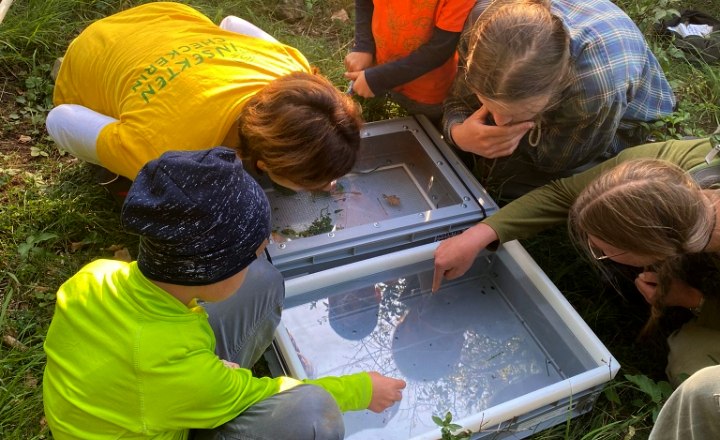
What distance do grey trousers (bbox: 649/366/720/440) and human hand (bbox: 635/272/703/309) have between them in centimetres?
69

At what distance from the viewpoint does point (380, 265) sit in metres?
1.86

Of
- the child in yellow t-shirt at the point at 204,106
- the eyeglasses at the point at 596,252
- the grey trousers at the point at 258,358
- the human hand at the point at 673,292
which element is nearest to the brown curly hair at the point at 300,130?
the child in yellow t-shirt at the point at 204,106

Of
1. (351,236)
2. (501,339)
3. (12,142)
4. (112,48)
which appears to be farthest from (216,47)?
(501,339)

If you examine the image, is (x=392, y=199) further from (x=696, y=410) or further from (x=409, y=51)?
(x=696, y=410)

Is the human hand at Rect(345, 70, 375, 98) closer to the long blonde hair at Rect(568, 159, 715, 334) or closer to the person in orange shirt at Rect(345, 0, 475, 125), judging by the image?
the person in orange shirt at Rect(345, 0, 475, 125)

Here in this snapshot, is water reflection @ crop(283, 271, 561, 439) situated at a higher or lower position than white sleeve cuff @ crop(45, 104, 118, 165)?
lower

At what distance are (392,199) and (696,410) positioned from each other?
1363 millimetres

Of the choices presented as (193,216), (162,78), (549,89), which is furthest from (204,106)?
(549,89)

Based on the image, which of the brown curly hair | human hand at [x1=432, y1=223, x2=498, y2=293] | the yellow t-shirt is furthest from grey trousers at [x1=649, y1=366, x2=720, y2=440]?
the yellow t-shirt

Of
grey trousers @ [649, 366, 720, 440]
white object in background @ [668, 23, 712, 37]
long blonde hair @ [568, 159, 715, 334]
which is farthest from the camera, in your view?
white object in background @ [668, 23, 712, 37]

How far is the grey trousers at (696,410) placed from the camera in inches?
38.0

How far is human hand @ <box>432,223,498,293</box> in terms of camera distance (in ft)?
6.03

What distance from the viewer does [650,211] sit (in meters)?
1.43

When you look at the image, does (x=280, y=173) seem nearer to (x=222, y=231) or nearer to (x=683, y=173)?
(x=222, y=231)
